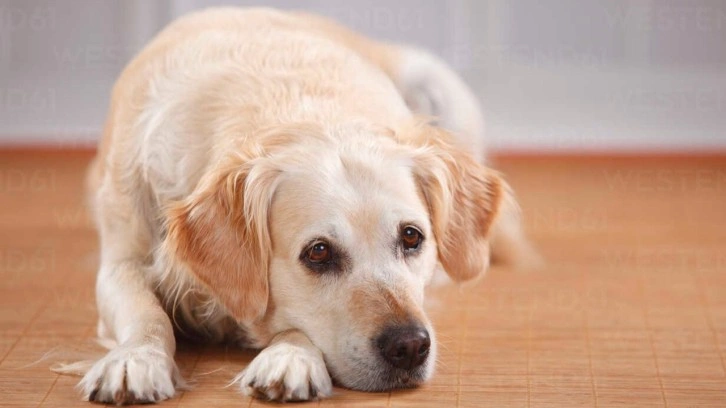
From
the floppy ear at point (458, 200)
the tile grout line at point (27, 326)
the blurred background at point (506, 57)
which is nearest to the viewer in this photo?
the floppy ear at point (458, 200)

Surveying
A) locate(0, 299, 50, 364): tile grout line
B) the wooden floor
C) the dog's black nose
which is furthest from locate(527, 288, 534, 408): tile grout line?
locate(0, 299, 50, 364): tile grout line

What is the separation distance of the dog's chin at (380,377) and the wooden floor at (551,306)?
0.9 inches

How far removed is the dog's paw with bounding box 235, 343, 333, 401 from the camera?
2.09m

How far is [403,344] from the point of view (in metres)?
2.07

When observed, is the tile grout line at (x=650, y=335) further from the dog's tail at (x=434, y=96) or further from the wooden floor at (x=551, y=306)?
the dog's tail at (x=434, y=96)

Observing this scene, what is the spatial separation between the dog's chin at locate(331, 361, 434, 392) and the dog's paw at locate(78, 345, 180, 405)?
31cm

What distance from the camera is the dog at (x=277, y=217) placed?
6.95ft

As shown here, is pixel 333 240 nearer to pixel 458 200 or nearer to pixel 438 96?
pixel 458 200

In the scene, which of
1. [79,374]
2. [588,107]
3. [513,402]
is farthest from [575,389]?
[588,107]

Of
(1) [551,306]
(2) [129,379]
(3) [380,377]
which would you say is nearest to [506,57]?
(1) [551,306]

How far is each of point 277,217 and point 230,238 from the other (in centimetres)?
10

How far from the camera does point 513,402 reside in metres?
2.16

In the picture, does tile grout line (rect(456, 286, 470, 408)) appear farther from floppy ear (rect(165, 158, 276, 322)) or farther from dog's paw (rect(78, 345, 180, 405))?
dog's paw (rect(78, 345, 180, 405))

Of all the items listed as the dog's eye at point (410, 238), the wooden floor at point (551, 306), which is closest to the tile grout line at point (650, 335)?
the wooden floor at point (551, 306)
